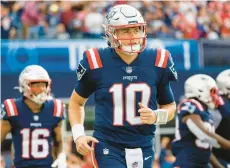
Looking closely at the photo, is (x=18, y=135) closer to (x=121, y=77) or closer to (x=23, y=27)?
(x=121, y=77)

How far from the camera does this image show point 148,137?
5.78 meters

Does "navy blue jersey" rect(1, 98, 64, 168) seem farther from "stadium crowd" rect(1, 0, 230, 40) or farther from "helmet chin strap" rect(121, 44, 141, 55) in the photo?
"stadium crowd" rect(1, 0, 230, 40)

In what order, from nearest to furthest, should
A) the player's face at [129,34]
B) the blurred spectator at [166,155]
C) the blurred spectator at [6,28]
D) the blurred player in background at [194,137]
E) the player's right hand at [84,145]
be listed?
1. the player's right hand at [84,145]
2. the player's face at [129,34]
3. the blurred player in background at [194,137]
4. the blurred spectator at [166,155]
5. the blurred spectator at [6,28]

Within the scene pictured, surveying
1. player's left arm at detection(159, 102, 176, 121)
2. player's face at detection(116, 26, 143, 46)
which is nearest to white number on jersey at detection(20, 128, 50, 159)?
player's left arm at detection(159, 102, 176, 121)

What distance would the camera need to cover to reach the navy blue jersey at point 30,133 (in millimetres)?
7688

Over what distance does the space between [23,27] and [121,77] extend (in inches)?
315

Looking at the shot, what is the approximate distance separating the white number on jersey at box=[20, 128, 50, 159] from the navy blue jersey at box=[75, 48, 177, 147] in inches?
80.9

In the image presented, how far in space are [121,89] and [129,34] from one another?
1.38 feet

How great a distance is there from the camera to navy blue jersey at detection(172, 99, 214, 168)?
7.62 m

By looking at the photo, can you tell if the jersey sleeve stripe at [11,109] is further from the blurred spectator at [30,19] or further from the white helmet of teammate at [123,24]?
the blurred spectator at [30,19]

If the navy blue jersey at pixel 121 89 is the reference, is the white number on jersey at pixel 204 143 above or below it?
below

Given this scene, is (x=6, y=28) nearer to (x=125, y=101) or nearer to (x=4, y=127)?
(x=4, y=127)

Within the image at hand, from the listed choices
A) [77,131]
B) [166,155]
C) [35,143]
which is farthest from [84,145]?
[166,155]

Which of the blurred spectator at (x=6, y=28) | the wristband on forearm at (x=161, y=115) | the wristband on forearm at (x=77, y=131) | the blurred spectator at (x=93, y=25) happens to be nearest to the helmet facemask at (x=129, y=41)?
the wristband on forearm at (x=161, y=115)
